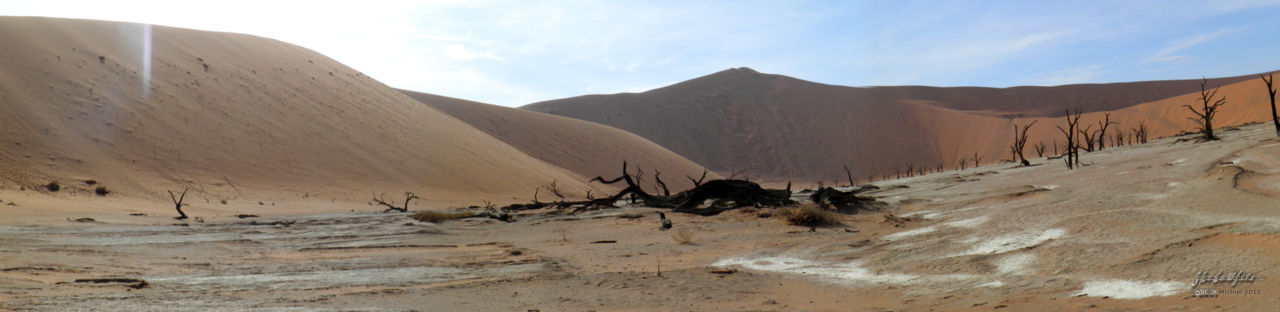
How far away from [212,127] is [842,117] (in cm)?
6488

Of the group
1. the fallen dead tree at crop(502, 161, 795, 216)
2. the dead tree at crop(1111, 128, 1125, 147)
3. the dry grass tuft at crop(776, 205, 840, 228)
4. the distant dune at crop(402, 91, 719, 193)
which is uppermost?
the distant dune at crop(402, 91, 719, 193)

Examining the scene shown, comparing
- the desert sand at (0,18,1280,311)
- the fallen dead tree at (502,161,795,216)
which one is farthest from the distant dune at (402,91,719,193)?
the fallen dead tree at (502,161,795,216)

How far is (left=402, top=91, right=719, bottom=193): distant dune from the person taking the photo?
50.3 metres

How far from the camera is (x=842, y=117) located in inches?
3228

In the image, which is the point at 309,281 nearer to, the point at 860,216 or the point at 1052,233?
the point at 1052,233

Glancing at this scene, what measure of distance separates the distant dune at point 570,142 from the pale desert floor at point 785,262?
38096 mm

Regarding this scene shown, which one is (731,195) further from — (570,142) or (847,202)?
(570,142)

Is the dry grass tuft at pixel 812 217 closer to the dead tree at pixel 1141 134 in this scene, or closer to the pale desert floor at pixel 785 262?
the pale desert floor at pixel 785 262

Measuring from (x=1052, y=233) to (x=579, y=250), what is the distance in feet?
18.5

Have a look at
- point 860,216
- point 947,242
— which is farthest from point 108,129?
point 947,242

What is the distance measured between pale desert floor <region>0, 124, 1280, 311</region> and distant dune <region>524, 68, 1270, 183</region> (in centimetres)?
5774

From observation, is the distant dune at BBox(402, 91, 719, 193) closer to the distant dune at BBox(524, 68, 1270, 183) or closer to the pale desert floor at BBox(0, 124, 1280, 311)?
the distant dune at BBox(524, 68, 1270, 183)

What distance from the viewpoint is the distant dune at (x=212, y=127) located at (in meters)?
25.3

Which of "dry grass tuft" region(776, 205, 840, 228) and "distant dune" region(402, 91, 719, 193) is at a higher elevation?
"distant dune" region(402, 91, 719, 193)
